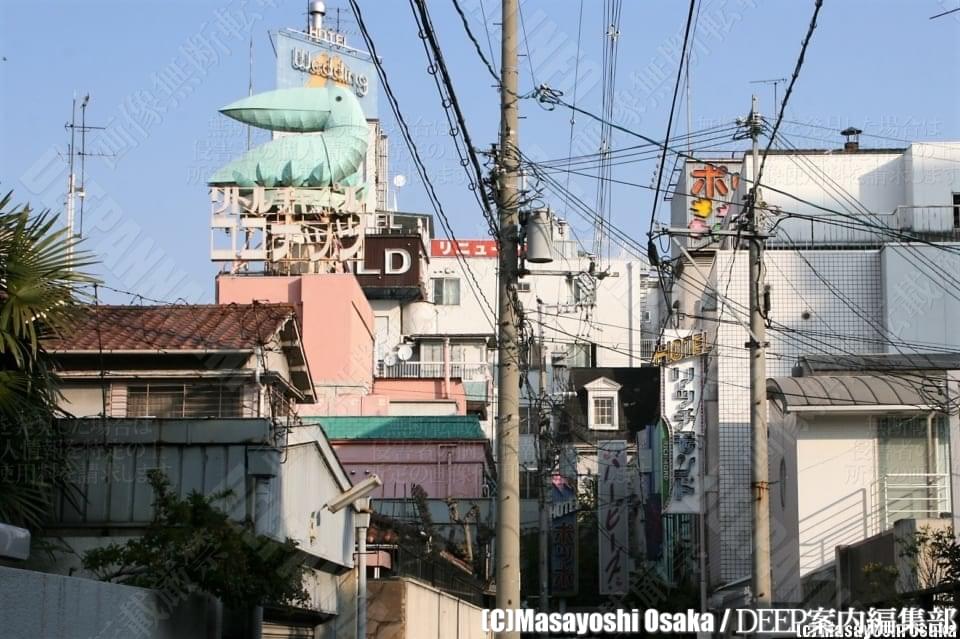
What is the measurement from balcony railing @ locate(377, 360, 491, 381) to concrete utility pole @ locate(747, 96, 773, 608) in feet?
159

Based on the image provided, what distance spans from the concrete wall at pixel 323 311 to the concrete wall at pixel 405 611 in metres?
25.6

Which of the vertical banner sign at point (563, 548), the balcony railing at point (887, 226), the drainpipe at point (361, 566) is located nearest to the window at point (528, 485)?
the vertical banner sign at point (563, 548)

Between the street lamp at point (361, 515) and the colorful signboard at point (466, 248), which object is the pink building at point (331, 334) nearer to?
the street lamp at point (361, 515)

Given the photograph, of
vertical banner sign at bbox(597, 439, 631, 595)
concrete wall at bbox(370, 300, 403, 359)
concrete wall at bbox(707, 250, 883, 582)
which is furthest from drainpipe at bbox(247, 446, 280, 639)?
concrete wall at bbox(370, 300, 403, 359)

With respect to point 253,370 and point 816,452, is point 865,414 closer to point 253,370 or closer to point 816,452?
point 816,452

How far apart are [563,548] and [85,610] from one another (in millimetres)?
47972

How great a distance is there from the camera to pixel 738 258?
44688mm

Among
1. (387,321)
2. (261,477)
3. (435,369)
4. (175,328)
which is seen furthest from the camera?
(387,321)

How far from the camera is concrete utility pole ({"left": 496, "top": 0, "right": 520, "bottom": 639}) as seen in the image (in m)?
15.6

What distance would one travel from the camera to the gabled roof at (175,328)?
2139 cm

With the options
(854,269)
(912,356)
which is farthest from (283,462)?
(854,269)

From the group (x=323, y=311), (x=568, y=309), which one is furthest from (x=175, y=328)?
(x=568, y=309)

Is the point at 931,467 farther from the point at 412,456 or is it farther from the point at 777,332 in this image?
the point at 412,456

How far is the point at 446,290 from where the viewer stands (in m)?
80.2
